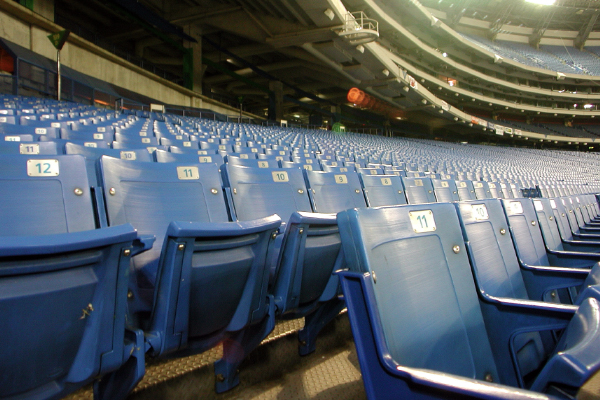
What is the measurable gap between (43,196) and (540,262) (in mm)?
2014

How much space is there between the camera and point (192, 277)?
2.66 ft

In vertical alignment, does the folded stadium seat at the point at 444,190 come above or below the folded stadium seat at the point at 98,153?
below

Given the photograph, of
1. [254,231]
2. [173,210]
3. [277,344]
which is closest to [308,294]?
[277,344]

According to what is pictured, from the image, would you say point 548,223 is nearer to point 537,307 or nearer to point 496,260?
point 496,260

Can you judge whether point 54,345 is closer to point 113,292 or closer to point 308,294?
point 113,292

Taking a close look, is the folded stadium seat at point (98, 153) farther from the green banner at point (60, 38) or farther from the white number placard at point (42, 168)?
the green banner at point (60, 38)

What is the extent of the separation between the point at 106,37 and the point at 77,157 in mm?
19597

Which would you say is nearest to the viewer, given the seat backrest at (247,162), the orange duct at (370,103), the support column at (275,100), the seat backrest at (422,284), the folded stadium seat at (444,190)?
the seat backrest at (422,284)

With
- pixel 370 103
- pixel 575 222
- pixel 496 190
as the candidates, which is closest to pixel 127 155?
pixel 575 222

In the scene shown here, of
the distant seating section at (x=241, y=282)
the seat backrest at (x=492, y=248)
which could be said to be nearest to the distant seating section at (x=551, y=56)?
the seat backrest at (x=492, y=248)

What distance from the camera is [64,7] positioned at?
48.2 feet

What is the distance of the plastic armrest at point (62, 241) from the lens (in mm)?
496

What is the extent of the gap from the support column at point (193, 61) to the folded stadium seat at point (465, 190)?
1575cm

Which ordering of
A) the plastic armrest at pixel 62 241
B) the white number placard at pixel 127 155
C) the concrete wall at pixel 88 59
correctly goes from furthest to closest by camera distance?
the concrete wall at pixel 88 59 → the white number placard at pixel 127 155 → the plastic armrest at pixel 62 241
